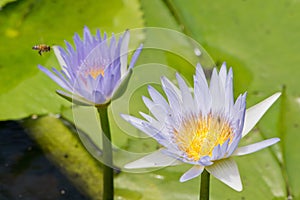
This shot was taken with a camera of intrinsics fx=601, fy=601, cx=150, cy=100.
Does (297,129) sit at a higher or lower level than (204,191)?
higher

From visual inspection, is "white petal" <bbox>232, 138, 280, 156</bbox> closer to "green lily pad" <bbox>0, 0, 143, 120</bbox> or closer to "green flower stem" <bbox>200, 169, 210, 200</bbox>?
"green flower stem" <bbox>200, 169, 210, 200</bbox>

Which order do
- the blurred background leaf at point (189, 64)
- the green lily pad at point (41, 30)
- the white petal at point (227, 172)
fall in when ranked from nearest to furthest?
the white petal at point (227, 172) < the blurred background leaf at point (189, 64) < the green lily pad at point (41, 30)

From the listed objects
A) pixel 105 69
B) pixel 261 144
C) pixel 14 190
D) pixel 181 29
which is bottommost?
pixel 14 190

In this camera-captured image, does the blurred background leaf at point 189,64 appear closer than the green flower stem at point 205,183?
No

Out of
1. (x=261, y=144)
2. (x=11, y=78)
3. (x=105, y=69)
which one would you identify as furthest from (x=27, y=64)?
(x=261, y=144)

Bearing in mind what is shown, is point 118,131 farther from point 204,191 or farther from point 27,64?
point 204,191

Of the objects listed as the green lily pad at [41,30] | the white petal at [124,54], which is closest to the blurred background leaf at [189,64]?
the green lily pad at [41,30]

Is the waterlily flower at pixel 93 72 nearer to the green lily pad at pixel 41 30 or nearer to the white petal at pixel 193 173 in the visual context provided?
the white petal at pixel 193 173

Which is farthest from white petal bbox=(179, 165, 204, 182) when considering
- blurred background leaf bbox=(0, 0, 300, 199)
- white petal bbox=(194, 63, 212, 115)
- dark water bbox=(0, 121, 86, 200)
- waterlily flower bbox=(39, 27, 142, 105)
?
dark water bbox=(0, 121, 86, 200)
